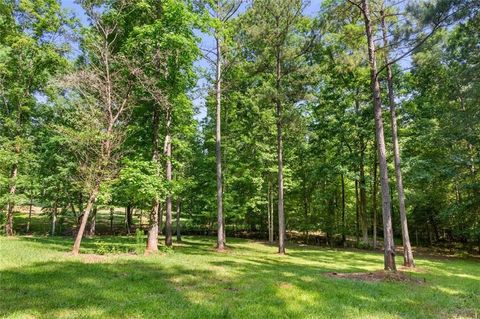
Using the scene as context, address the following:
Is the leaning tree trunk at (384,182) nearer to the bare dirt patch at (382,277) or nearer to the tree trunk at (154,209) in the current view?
the bare dirt patch at (382,277)

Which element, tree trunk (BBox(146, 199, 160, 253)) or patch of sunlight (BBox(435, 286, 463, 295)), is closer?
patch of sunlight (BBox(435, 286, 463, 295))

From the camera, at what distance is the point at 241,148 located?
86.4 ft

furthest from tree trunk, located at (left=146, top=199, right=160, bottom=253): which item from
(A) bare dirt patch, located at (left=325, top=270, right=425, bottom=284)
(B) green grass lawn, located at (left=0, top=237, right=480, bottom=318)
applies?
(A) bare dirt patch, located at (left=325, top=270, right=425, bottom=284)

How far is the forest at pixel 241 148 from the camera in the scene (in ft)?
28.3

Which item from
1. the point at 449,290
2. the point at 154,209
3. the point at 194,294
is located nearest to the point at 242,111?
the point at 154,209

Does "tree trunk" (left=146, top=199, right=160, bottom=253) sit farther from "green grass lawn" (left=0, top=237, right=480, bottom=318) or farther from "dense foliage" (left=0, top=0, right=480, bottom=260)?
"green grass lawn" (left=0, top=237, right=480, bottom=318)

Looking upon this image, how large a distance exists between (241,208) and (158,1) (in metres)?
15.8

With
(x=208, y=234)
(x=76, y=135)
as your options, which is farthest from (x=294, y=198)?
(x=76, y=135)

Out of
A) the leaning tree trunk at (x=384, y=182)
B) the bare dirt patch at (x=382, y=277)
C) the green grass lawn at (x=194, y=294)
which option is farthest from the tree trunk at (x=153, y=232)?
the leaning tree trunk at (x=384, y=182)

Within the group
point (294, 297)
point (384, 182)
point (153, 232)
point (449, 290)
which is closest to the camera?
point (294, 297)

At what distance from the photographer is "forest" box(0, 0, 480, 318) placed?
8625mm

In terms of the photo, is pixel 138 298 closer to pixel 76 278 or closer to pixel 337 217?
pixel 76 278

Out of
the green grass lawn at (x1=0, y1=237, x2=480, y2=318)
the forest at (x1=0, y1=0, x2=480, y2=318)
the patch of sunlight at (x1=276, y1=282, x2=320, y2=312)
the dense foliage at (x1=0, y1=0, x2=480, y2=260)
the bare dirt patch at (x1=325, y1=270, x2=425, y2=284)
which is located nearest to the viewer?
the green grass lawn at (x1=0, y1=237, x2=480, y2=318)

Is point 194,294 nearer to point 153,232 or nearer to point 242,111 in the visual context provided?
point 153,232
